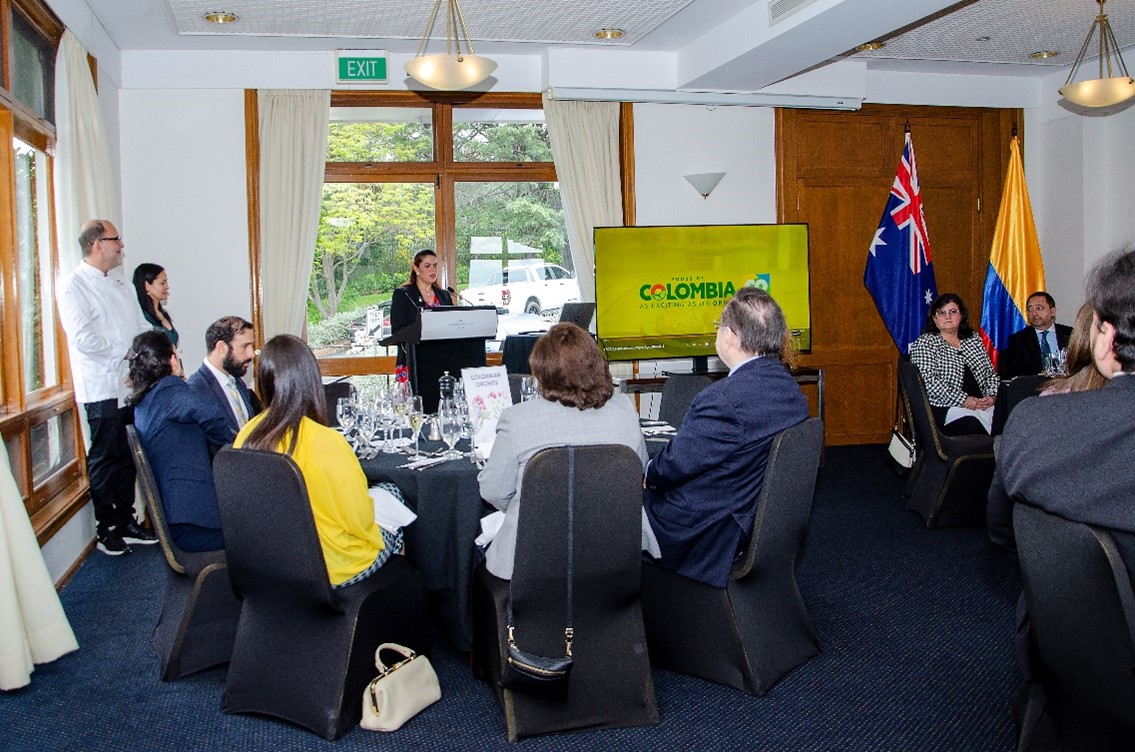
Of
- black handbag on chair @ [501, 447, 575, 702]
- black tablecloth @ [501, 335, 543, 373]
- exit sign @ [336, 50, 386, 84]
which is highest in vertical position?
exit sign @ [336, 50, 386, 84]

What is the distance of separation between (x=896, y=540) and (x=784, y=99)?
3.82 meters

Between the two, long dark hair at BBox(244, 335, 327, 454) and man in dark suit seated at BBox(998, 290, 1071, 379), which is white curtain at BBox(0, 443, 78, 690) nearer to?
long dark hair at BBox(244, 335, 327, 454)

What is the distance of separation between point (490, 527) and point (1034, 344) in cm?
483

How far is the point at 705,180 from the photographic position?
25.1 ft

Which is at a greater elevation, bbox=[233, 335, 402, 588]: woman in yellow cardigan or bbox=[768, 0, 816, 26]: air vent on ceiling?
bbox=[768, 0, 816, 26]: air vent on ceiling

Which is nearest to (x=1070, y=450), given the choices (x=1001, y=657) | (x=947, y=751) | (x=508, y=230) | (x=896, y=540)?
(x=947, y=751)

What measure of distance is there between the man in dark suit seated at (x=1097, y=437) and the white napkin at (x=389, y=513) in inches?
76.7

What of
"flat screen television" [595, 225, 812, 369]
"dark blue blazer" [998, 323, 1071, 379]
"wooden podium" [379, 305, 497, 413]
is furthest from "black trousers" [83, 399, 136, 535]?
"dark blue blazer" [998, 323, 1071, 379]

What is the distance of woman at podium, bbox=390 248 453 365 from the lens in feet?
20.9

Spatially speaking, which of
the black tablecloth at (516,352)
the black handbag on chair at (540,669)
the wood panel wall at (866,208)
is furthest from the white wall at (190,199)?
the black handbag on chair at (540,669)

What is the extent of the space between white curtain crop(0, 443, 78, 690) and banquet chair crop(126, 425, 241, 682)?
38cm

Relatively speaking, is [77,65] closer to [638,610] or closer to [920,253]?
[638,610]

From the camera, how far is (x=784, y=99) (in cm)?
756

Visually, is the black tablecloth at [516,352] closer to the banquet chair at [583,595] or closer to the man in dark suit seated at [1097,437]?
the banquet chair at [583,595]
